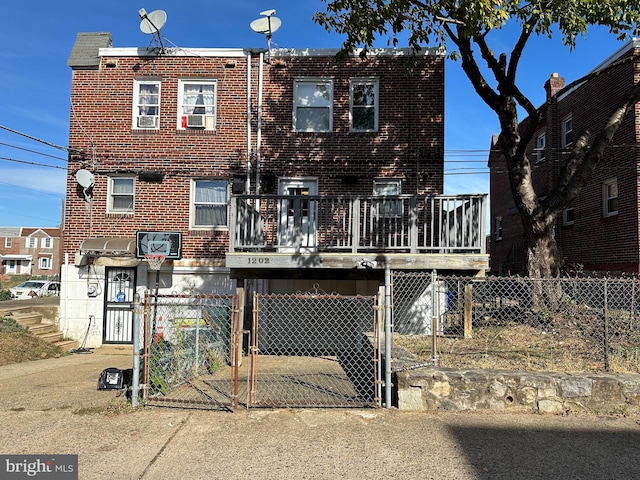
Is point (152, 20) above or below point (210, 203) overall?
above

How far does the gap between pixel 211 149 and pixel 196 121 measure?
0.82 metres

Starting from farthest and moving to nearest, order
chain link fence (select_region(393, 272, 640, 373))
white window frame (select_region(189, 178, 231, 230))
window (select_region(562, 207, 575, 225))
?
window (select_region(562, 207, 575, 225))
white window frame (select_region(189, 178, 231, 230))
chain link fence (select_region(393, 272, 640, 373))

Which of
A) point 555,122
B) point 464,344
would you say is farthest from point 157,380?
point 555,122

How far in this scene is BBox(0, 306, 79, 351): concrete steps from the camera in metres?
11.2

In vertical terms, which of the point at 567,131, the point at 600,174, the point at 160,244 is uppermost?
the point at 567,131

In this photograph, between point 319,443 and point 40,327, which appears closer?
point 319,443

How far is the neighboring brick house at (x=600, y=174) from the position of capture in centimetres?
1365

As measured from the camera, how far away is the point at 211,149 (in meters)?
11.9

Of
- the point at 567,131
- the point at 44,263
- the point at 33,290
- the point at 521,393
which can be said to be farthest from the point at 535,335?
the point at 44,263

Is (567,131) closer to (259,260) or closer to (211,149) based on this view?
(211,149)

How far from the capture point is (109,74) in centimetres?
1211

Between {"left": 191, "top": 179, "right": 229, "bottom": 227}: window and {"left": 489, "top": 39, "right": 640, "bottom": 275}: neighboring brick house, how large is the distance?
7587 mm

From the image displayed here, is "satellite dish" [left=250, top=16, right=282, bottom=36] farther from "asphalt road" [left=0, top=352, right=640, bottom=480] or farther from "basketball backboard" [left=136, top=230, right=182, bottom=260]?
"asphalt road" [left=0, top=352, right=640, bottom=480]

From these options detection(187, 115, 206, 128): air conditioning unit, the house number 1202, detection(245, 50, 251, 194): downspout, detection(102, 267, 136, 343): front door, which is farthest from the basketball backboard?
the house number 1202
